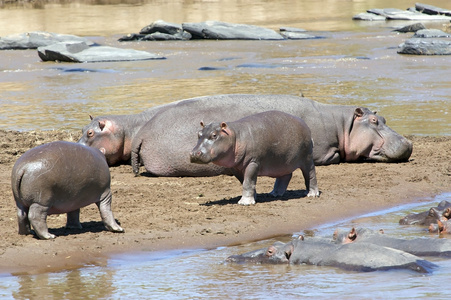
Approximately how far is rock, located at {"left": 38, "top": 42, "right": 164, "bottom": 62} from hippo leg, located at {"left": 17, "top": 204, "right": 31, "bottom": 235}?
15.5 metres

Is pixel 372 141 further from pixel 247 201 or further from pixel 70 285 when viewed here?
Result: pixel 70 285

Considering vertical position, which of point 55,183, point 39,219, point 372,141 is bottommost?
point 372,141

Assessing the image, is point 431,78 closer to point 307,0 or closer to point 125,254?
point 125,254

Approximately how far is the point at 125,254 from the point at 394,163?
471cm

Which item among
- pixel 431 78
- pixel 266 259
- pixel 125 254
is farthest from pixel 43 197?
pixel 431 78

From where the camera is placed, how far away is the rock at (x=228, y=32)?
87.2 ft

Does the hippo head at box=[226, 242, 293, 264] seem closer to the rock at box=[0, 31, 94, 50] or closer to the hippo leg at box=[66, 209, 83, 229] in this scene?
the hippo leg at box=[66, 209, 83, 229]

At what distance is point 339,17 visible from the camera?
1431 inches

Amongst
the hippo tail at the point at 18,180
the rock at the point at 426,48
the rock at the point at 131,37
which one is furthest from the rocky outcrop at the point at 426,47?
the hippo tail at the point at 18,180

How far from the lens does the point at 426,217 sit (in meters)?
7.18

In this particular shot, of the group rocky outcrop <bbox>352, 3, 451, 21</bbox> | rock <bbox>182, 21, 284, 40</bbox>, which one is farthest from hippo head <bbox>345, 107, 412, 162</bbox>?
rocky outcrop <bbox>352, 3, 451, 21</bbox>

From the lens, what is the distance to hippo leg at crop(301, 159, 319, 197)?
8047 millimetres

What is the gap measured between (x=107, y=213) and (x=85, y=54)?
15956 mm

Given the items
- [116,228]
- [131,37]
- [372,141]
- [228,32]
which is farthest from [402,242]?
[131,37]
